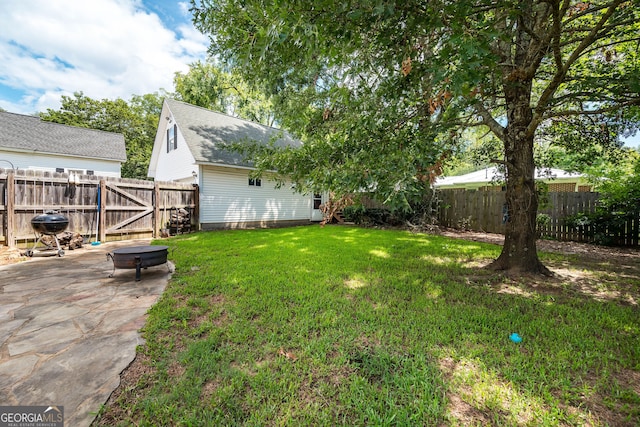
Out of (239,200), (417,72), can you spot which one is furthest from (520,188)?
(239,200)

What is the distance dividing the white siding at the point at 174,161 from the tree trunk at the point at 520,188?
10529 millimetres

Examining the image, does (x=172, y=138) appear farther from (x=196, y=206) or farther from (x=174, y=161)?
(x=196, y=206)

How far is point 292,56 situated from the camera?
277cm

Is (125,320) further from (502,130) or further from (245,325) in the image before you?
(502,130)

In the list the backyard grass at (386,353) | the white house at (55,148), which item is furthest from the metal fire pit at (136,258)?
the white house at (55,148)

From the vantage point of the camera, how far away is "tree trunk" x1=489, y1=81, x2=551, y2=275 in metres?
4.14

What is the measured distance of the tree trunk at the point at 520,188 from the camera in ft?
13.6

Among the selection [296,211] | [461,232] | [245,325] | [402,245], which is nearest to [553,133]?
[402,245]

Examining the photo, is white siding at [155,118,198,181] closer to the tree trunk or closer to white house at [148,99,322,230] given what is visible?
white house at [148,99,322,230]

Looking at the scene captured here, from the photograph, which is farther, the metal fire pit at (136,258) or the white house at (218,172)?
the white house at (218,172)

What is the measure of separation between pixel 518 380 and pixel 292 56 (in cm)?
364

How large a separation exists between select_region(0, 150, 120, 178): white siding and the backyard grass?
16506 millimetres
